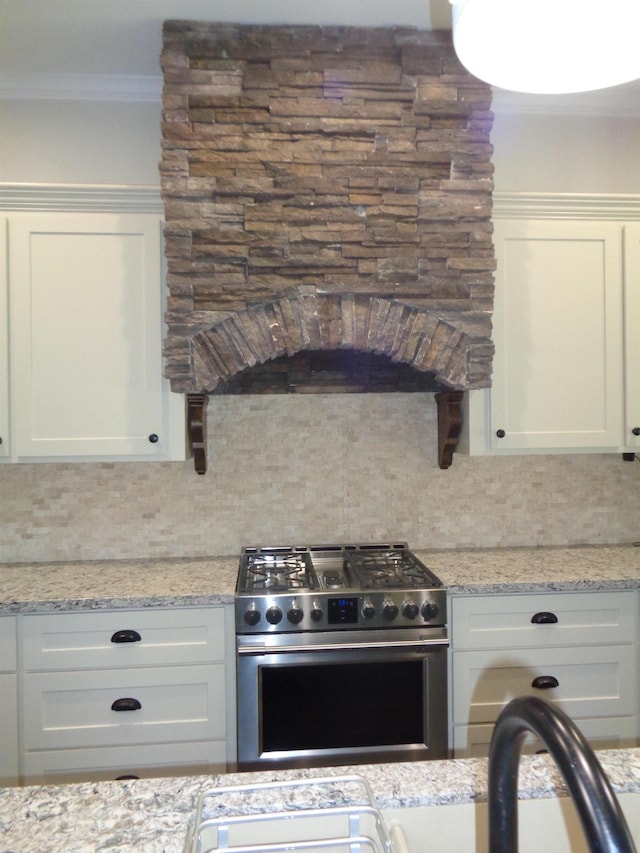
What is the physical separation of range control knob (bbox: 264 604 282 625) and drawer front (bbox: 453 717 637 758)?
791 mm

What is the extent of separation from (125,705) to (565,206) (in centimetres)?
258

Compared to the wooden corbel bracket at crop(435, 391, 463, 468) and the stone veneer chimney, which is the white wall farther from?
the stone veneer chimney

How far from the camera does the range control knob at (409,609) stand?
2.03 metres

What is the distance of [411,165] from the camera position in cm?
212

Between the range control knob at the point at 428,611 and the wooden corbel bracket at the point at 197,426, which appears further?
the wooden corbel bracket at the point at 197,426

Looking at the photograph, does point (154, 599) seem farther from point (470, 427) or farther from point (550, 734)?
point (550, 734)

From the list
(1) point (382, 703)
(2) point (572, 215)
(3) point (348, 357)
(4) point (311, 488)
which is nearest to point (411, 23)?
(2) point (572, 215)

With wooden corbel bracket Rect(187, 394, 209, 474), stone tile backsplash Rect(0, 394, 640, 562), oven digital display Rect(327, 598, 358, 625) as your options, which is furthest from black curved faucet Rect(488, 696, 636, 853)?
stone tile backsplash Rect(0, 394, 640, 562)

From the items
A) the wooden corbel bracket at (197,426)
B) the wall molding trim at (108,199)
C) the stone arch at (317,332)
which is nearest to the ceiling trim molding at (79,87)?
the wall molding trim at (108,199)

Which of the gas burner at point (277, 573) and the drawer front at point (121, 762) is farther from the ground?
the gas burner at point (277, 573)

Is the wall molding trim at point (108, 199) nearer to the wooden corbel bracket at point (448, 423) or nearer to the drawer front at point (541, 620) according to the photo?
the wooden corbel bracket at point (448, 423)

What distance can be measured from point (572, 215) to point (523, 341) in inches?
22.3

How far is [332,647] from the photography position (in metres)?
2.01

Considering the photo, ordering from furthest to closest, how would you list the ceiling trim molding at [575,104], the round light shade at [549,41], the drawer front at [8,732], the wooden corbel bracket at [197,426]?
the ceiling trim molding at [575,104]
the wooden corbel bracket at [197,426]
the drawer front at [8,732]
the round light shade at [549,41]
